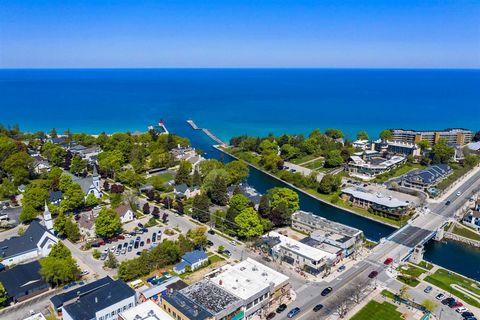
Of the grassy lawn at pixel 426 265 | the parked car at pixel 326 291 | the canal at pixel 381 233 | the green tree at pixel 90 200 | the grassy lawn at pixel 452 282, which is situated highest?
the green tree at pixel 90 200

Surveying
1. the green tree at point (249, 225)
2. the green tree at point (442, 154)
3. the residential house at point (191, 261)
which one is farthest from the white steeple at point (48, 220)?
the green tree at point (442, 154)

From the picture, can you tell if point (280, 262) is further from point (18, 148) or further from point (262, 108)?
point (262, 108)

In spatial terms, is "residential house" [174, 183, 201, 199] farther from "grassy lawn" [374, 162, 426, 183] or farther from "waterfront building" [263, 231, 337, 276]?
"grassy lawn" [374, 162, 426, 183]

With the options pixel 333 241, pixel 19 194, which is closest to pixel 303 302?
pixel 333 241

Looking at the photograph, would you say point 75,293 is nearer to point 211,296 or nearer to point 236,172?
point 211,296

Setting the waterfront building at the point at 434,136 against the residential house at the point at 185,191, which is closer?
the residential house at the point at 185,191

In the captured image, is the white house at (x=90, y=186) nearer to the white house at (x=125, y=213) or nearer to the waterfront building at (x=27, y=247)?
the white house at (x=125, y=213)

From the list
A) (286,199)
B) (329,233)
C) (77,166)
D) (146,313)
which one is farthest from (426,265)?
(77,166)
